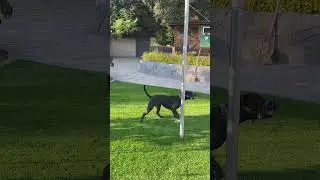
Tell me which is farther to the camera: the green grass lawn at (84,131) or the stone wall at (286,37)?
the stone wall at (286,37)

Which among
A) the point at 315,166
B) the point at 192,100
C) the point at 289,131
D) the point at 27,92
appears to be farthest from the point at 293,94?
the point at 27,92

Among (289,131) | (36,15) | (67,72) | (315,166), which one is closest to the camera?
(36,15)

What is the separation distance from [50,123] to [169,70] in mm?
947

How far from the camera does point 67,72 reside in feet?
11.9

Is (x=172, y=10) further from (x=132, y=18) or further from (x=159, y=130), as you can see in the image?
(x=159, y=130)

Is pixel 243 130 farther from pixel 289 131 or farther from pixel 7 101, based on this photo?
pixel 7 101

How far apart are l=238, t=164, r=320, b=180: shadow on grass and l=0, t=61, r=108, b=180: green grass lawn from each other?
117cm

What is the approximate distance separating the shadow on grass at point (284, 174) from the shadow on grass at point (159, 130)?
0.63 metres

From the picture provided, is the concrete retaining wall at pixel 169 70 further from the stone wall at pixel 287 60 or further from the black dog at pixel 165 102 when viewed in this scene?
the stone wall at pixel 287 60

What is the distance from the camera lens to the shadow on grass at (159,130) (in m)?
3.55

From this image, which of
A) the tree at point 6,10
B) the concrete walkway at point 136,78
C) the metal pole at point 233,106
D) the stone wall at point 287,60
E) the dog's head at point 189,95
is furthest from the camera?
the stone wall at point 287,60

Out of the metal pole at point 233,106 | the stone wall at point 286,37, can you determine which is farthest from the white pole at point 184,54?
the metal pole at point 233,106

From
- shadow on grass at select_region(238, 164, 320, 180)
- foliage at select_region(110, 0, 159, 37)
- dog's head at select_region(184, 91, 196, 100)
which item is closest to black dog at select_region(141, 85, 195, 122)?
dog's head at select_region(184, 91, 196, 100)

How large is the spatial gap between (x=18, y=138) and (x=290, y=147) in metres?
2.22
